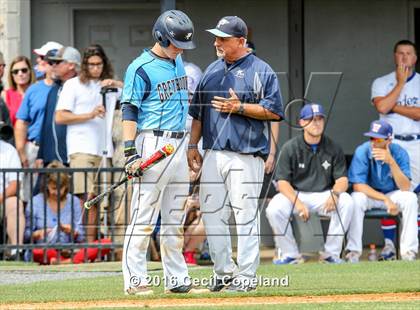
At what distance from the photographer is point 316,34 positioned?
1656 cm

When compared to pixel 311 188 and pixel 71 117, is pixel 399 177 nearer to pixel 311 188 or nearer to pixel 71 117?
pixel 311 188

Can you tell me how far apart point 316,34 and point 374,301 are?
739cm

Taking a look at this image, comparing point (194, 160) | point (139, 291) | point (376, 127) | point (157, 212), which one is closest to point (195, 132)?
point (194, 160)

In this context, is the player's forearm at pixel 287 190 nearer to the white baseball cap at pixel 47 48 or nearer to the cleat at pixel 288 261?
the cleat at pixel 288 261

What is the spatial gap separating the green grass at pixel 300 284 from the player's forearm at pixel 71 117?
1970mm

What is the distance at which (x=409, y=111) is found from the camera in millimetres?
15094

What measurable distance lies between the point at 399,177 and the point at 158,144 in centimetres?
511

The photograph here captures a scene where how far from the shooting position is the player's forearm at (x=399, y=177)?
47.1 feet

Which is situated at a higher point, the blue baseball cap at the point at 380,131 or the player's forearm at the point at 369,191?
the blue baseball cap at the point at 380,131

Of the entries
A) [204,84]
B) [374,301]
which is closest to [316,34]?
[204,84]

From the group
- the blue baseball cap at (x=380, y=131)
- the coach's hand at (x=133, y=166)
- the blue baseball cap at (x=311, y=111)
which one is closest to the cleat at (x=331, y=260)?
the blue baseball cap at (x=380, y=131)

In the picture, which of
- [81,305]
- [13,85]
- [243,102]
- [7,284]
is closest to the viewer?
[81,305]

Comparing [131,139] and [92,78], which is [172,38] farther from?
[92,78]

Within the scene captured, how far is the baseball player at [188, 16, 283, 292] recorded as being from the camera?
10320 millimetres
